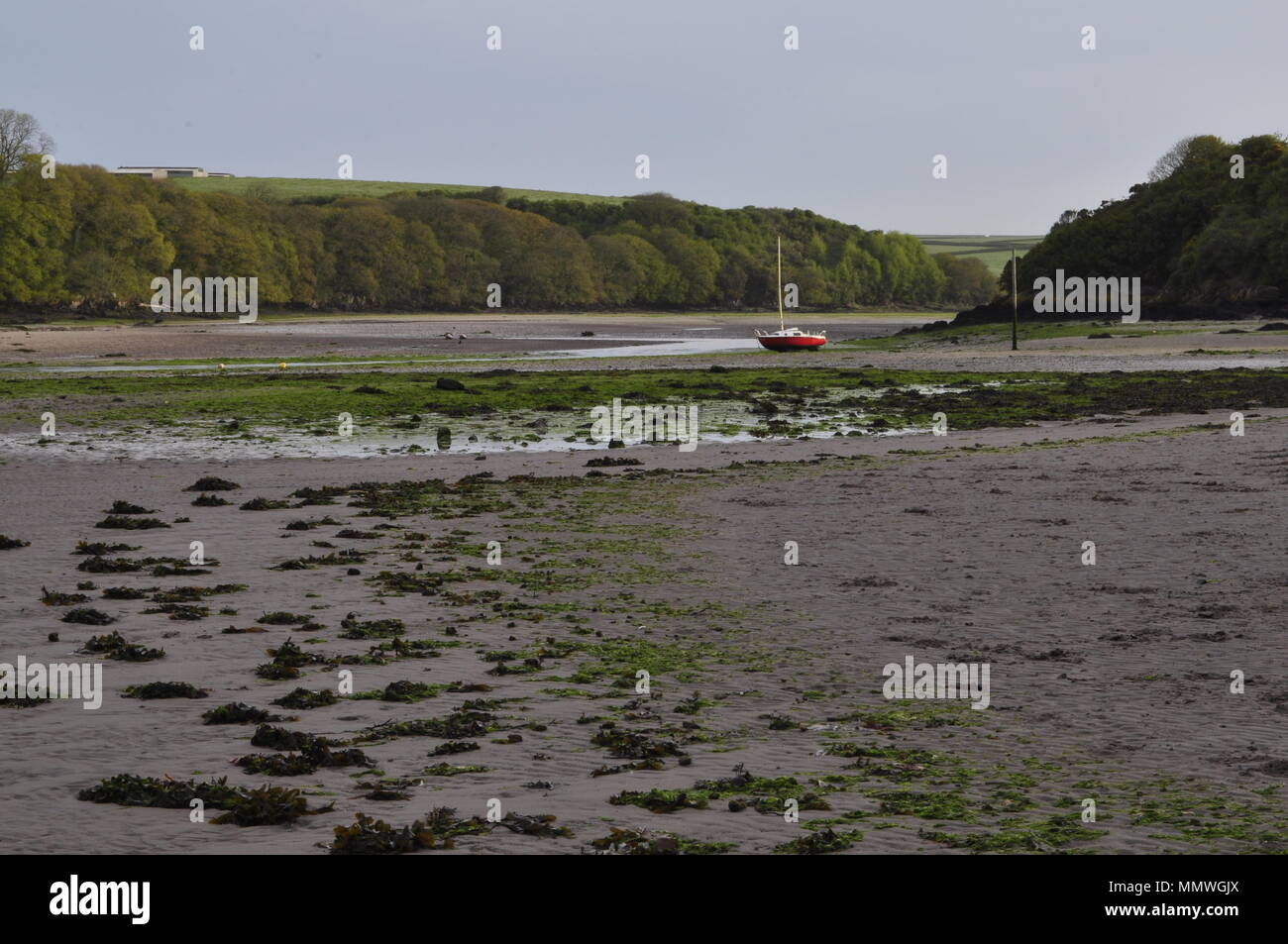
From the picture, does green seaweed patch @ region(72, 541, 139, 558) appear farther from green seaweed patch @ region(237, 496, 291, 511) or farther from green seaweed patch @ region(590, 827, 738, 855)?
green seaweed patch @ region(590, 827, 738, 855)

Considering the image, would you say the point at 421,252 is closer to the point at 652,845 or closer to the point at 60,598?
the point at 60,598

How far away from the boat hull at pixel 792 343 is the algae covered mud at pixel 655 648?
39133 millimetres

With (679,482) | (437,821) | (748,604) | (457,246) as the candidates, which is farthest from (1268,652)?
(457,246)

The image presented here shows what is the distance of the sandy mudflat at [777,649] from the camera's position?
716 cm

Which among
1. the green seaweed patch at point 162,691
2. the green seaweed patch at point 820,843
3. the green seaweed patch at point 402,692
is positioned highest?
the green seaweed patch at point 162,691

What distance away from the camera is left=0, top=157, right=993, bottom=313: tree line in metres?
96.9

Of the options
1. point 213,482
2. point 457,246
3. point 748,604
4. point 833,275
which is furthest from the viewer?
point 833,275

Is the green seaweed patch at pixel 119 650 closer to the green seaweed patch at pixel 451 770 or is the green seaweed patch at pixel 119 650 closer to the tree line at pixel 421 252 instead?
the green seaweed patch at pixel 451 770

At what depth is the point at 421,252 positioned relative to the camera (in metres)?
134

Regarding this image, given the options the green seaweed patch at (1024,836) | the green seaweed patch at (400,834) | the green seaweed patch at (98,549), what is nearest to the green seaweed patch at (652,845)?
the green seaweed patch at (400,834)

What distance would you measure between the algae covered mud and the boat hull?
128ft
